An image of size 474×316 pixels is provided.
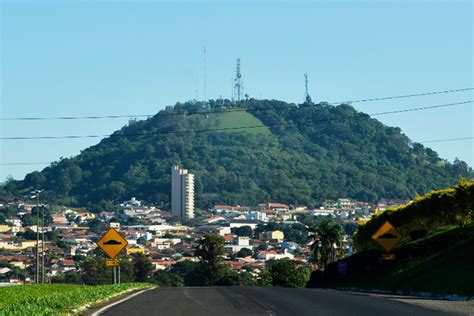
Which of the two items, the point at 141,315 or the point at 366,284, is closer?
the point at 141,315

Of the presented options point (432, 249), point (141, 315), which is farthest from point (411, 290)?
point (141, 315)

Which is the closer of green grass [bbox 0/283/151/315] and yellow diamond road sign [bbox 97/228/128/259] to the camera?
green grass [bbox 0/283/151/315]

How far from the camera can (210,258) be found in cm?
13900

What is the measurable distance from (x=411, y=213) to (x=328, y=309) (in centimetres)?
4160

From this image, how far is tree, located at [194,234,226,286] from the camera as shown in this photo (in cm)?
13750

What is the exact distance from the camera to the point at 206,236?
141125 millimetres

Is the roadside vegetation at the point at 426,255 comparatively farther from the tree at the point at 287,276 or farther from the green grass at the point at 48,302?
the tree at the point at 287,276

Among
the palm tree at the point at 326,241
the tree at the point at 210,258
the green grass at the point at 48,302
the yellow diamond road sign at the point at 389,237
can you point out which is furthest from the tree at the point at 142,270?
the green grass at the point at 48,302

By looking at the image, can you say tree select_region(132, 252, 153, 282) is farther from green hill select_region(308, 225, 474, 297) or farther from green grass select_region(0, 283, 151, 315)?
green grass select_region(0, 283, 151, 315)

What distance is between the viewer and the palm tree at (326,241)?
11081cm

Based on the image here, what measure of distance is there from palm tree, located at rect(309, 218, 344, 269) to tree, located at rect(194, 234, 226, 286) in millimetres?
26906

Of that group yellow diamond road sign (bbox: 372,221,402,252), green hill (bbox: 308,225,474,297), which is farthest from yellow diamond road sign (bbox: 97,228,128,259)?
green hill (bbox: 308,225,474,297)

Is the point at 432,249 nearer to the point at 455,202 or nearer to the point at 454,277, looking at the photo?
the point at 455,202

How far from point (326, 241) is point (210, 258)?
30.8m
